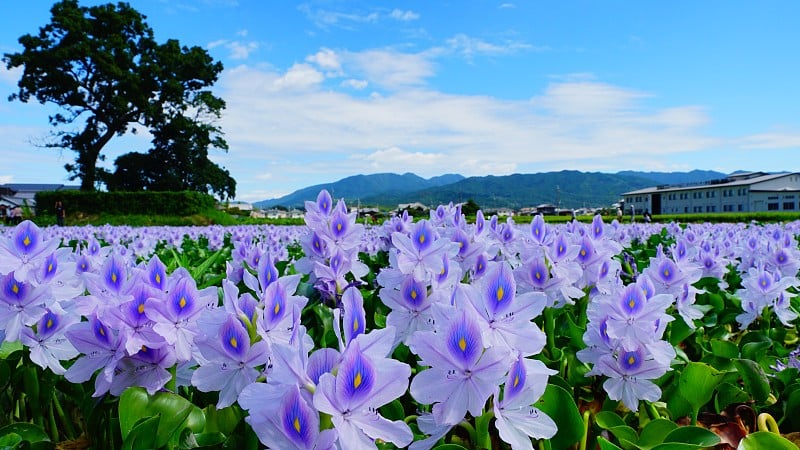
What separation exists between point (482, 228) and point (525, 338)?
4.64ft

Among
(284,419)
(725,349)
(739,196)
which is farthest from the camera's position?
(739,196)

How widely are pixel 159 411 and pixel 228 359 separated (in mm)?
210

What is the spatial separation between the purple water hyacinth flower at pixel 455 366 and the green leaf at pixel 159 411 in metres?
0.56

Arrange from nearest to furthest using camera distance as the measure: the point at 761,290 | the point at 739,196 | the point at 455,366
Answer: the point at 455,366, the point at 761,290, the point at 739,196

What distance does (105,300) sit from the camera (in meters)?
1.43

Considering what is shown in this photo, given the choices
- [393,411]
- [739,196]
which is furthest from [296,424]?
[739,196]

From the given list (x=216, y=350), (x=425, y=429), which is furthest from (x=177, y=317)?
(x=425, y=429)

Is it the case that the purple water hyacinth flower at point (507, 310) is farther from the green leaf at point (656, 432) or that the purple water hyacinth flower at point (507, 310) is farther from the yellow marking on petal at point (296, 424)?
the green leaf at point (656, 432)

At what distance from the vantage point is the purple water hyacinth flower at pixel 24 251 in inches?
66.0

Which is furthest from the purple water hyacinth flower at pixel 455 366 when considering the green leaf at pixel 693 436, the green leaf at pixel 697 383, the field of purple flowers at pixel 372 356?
the green leaf at pixel 697 383

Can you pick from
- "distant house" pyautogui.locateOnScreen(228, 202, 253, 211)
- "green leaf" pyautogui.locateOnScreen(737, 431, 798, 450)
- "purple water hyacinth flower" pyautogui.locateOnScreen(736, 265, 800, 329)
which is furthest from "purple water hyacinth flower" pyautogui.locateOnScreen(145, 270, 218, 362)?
"distant house" pyautogui.locateOnScreen(228, 202, 253, 211)

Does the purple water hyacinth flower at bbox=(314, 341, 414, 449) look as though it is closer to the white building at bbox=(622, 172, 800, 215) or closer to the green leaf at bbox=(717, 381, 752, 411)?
the green leaf at bbox=(717, 381, 752, 411)

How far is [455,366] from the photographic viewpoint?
3.53 feet

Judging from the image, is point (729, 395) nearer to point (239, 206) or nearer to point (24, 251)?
point (24, 251)
